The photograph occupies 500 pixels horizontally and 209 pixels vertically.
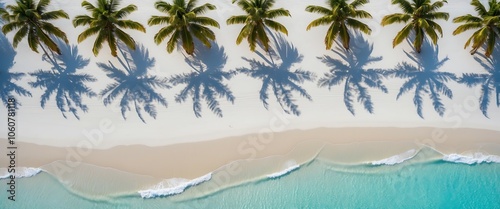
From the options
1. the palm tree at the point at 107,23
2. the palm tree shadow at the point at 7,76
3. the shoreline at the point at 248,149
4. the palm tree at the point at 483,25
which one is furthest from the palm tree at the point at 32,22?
the palm tree at the point at 483,25

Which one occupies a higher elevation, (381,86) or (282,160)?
(381,86)

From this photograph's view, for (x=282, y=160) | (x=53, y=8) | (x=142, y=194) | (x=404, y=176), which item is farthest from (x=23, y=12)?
(x=404, y=176)

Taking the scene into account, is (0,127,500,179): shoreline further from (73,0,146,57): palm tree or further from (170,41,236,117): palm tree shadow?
(73,0,146,57): palm tree

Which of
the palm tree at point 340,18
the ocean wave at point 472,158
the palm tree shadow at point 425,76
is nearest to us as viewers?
the palm tree at point 340,18

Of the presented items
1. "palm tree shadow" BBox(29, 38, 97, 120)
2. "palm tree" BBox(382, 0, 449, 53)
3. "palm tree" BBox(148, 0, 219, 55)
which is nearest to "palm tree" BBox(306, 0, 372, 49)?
"palm tree" BBox(382, 0, 449, 53)

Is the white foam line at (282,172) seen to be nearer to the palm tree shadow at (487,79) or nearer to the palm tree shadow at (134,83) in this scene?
the palm tree shadow at (134,83)

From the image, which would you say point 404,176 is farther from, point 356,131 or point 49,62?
point 49,62
